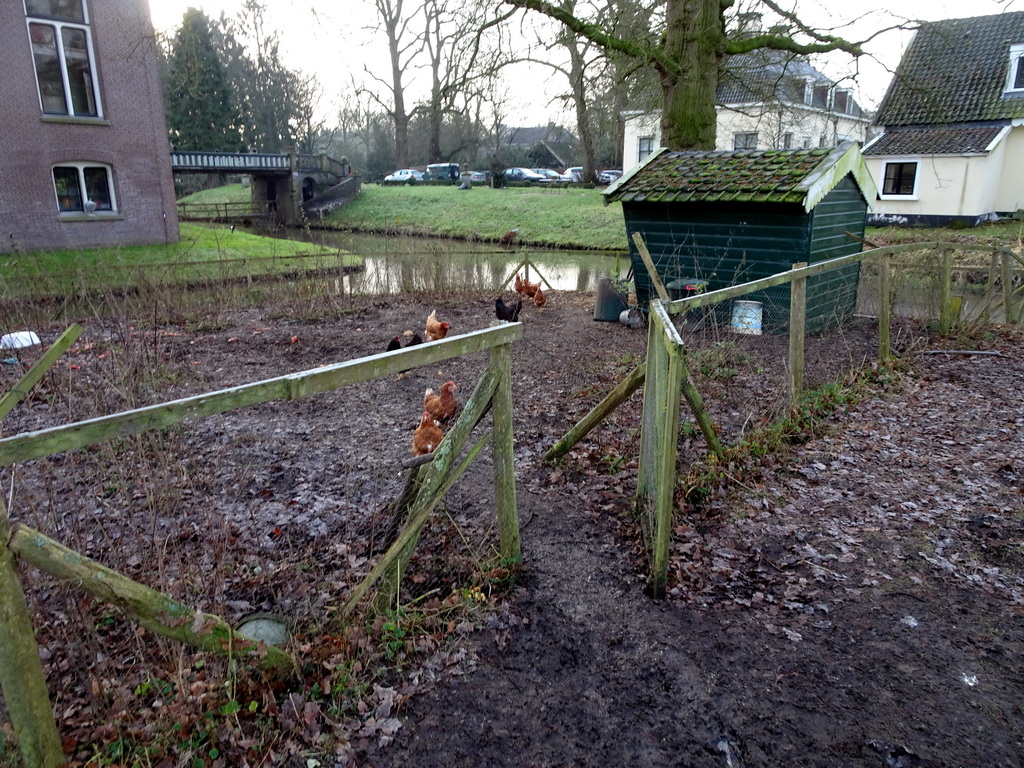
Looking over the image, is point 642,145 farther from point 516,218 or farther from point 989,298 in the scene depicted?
point 989,298

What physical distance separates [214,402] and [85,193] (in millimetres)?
23623

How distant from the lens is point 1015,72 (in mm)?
26625

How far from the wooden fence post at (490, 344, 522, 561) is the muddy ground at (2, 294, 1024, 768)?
18 centimetres

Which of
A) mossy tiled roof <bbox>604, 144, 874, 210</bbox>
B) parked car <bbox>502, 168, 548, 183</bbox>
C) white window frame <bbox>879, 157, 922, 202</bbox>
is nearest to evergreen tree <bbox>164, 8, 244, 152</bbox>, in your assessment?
parked car <bbox>502, 168, 548, 183</bbox>

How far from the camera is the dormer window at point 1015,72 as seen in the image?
26531 mm

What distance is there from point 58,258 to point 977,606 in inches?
865

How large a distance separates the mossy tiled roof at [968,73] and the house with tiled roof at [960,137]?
4 cm

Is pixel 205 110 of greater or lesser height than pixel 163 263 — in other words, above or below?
above

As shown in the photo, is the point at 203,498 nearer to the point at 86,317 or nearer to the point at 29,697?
the point at 29,697

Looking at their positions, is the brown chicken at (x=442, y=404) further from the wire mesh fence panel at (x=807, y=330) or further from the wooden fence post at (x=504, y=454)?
the wooden fence post at (x=504, y=454)

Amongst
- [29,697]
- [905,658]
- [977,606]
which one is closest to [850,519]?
[977,606]

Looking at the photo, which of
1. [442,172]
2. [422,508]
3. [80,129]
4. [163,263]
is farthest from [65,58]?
[442,172]

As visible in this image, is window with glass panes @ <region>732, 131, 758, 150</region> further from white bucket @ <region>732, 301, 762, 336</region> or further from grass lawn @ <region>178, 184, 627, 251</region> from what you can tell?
white bucket @ <region>732, 301, 762, 336</region>

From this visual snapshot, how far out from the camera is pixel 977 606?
356 cm
